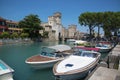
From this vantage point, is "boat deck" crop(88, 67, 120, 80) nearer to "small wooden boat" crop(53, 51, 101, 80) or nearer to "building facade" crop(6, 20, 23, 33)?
"small wooden boat" crop(53, 51, 101, 80)

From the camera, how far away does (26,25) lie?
76.6 meters

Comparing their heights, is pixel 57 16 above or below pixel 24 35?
above

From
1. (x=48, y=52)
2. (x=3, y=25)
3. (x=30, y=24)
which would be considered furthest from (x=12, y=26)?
(x=48, y=52)

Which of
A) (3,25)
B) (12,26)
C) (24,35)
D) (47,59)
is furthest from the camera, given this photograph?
(12,26)

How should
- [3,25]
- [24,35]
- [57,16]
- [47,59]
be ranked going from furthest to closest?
[57,16], [24,35], [3,25], [47,59]

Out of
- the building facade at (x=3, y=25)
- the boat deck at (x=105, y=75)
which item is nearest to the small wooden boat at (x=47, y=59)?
the boat deck at (x=105, y=75)

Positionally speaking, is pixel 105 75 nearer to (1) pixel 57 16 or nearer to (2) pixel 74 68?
(2) pixel 74 68

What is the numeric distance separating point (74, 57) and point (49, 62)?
290 cm

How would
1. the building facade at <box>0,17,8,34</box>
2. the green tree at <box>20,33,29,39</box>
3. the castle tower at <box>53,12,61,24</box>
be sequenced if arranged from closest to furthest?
1. the building facade at <box>0,17,8,34</box>
2. the green tree at <box>20,33,29,39</box>
3. the castle tower at <box>53,12,61,24</box>

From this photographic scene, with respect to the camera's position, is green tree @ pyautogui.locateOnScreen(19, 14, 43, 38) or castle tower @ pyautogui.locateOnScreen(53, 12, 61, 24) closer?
green tree @ pyautogui.locateOnScreen(19, 14, 43, 38)

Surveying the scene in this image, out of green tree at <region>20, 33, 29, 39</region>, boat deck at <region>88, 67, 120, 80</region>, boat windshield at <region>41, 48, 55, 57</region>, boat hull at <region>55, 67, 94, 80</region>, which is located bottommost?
boat hull at <region>55, 67, 94, 80</region>

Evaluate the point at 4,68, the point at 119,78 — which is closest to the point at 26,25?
the point at 4,68

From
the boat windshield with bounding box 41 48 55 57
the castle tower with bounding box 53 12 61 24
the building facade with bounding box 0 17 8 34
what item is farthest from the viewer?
the castle tower with bounding box 53 12 61 24

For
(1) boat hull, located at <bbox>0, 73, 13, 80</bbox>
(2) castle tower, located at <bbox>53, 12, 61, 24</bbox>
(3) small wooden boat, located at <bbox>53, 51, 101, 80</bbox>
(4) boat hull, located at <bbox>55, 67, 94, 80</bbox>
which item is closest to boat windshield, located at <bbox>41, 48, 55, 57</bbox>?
(3) small wooden boat, located at <bbox>53, 51, 101, 80</bbox>
